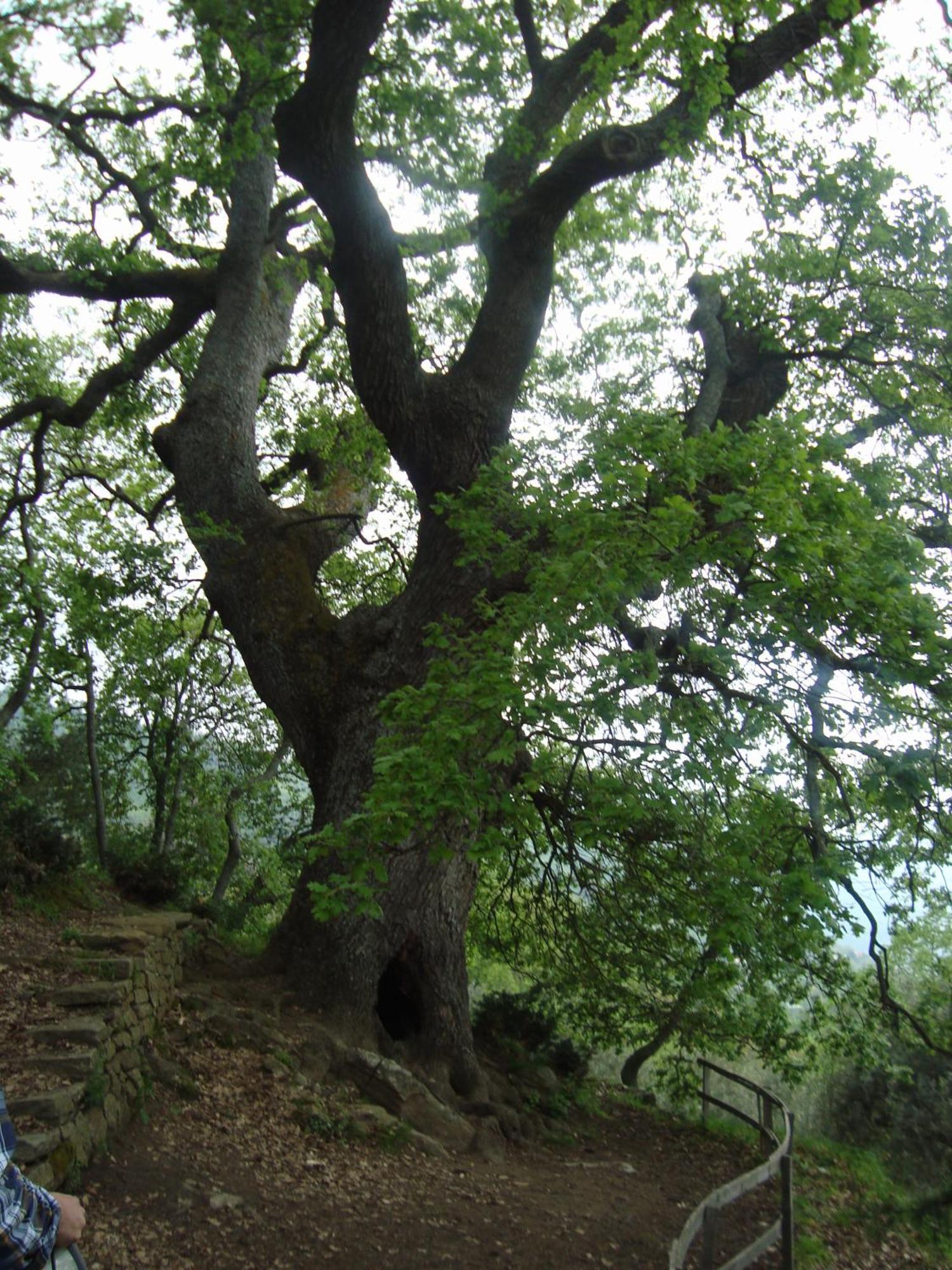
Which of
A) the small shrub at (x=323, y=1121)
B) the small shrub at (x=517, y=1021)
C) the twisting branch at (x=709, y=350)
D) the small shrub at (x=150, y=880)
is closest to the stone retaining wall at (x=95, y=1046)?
the small shrub at (x=323, y=1121)

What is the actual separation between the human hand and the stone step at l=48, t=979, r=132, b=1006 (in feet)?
13.1

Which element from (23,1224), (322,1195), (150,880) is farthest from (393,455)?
(23,1224)

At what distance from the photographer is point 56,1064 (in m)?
5.23

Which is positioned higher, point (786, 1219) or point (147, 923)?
point (147, 923)

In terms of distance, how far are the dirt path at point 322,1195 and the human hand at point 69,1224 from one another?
95.4 inches

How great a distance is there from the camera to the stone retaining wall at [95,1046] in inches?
186

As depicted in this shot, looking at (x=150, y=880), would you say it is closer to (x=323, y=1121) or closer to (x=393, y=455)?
(x=323, y=1121)

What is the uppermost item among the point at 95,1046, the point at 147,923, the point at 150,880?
the point at 150,880

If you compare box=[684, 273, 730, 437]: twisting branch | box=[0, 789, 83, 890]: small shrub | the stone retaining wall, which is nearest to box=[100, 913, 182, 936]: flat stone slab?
the stone retaining wall

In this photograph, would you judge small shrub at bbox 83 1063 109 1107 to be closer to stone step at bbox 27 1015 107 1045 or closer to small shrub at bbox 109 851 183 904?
stone step at bbox 27 1015 107 1045

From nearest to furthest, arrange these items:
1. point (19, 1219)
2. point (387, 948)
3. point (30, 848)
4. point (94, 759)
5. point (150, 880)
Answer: point (19, 1219), point (387, 948), point (30, 848), point (150, 880), point (94, 759)

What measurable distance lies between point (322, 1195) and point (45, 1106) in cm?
167

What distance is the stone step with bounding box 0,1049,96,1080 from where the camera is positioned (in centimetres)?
518

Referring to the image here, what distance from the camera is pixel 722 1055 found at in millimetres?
9117
